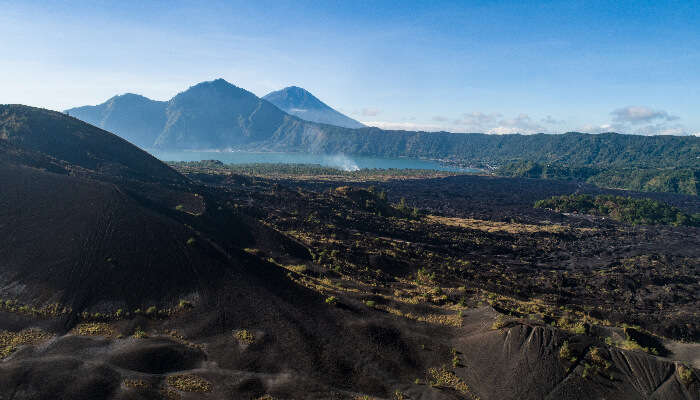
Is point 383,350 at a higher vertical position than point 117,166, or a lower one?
lower

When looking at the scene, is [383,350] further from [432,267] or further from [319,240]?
[319,240]

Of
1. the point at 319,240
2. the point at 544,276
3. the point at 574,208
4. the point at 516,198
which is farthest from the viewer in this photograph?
the point at 516,198

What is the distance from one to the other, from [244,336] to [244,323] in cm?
180

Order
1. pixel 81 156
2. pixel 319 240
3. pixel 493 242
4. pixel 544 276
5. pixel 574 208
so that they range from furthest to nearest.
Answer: pixel 574 208 → pixel 81 156 → pixel 493 242 → pixel 319 240 → pixel 544 276

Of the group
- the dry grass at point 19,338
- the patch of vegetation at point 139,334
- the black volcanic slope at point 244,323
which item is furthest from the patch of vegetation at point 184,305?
the dry grass at point 19,338

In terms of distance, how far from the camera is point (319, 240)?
199 feet

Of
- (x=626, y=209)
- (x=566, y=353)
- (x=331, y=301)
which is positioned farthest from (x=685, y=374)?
(x=626, y=209)

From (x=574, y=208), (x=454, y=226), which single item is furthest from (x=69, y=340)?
(x=574, y=208)

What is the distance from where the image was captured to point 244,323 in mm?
29656

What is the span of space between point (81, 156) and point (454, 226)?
285 ft

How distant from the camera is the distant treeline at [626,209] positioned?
363 ft

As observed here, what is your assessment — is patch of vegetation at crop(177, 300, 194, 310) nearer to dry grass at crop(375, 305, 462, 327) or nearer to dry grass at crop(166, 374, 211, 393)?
dry grass at crop(166, 374, 211, 393)

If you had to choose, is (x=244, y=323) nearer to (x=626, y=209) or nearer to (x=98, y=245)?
(x=98, y=245)

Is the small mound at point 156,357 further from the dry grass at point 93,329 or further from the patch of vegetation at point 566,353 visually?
the patch of vegetation at point 566,353
